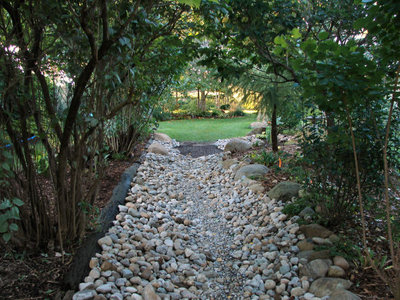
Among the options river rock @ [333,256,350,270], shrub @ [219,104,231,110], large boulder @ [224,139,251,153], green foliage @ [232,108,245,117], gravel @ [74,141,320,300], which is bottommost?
gravel @ [74,141,320,300]

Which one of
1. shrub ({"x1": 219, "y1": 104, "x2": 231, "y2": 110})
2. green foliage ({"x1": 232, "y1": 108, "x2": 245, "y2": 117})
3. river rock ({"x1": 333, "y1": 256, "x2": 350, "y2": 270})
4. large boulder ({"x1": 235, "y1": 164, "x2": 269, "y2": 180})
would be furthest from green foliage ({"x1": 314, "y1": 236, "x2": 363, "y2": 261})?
shrub ({"x1": 219, "y1": 104, "x2": 231, "y2": 110})

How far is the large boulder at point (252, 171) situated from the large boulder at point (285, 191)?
27.9 inches

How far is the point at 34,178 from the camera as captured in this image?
6.53ft

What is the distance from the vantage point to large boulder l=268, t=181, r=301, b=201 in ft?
10.3

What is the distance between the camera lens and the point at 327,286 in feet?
6.05

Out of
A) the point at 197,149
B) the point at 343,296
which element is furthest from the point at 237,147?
the point at 343,296

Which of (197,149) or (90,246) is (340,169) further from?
(197,149)

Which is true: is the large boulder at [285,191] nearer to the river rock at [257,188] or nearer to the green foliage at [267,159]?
the river rock at [257,188]

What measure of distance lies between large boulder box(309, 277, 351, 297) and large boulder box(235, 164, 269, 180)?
2.14m

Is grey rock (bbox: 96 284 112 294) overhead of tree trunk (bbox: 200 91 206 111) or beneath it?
beneath

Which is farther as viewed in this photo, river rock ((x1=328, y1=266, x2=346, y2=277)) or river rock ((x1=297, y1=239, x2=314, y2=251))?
river rock ((x1=297, y1=239, x2=314, y2=251))

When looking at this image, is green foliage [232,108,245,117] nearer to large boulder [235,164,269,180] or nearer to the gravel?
large boulder [235,164,269,180]

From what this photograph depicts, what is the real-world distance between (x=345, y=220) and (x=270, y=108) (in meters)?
2.73

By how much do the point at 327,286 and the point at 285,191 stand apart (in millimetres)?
1400
